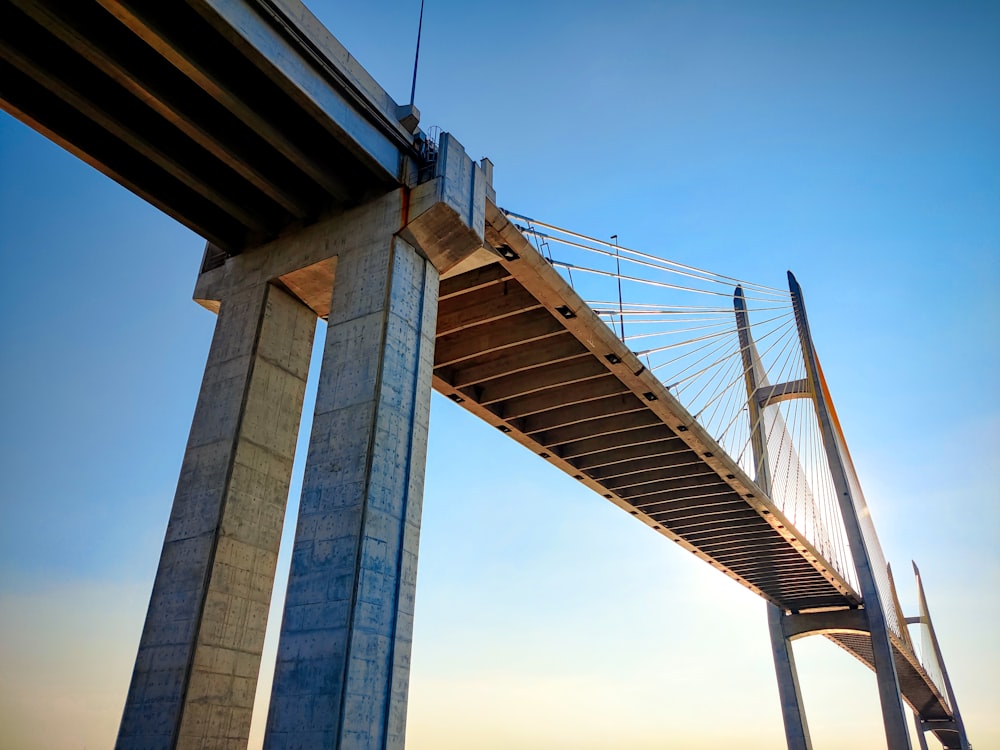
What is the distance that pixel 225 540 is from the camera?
11.8 m

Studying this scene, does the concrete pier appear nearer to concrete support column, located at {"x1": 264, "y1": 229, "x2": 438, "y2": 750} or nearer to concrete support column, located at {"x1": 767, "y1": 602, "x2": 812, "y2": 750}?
concrete support column, located at {"x1": 264, "y1": 229, "x2": 438, "y2": 750}

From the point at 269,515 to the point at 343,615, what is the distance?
12.0 ft

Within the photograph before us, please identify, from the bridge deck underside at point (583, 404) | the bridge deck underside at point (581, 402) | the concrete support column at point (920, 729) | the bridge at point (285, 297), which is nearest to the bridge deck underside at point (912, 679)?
the concrete support column at point (920, 729)

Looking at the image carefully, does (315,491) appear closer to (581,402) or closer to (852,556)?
(581,402)

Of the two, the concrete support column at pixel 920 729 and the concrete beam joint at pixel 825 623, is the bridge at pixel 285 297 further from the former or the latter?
the concrete support column at pixel 920 729

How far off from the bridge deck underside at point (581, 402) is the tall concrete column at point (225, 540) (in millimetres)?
4641

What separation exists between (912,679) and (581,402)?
58480mm

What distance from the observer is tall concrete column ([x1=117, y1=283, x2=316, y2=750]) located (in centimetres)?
1099

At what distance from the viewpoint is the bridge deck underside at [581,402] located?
16.9 metres

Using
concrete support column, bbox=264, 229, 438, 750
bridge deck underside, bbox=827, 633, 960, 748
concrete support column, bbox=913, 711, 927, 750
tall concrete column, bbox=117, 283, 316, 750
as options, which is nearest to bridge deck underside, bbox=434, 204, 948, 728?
concrete support column, bbox=264, 229, 438, 750

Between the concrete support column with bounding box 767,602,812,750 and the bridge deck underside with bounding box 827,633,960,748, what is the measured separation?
14.8 feet

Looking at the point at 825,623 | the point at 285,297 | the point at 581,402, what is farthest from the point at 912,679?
the point at 285,297

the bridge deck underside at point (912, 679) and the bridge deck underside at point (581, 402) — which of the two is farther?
the bridge deck underside at point (912, 679)

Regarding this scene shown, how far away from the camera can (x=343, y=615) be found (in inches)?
376
